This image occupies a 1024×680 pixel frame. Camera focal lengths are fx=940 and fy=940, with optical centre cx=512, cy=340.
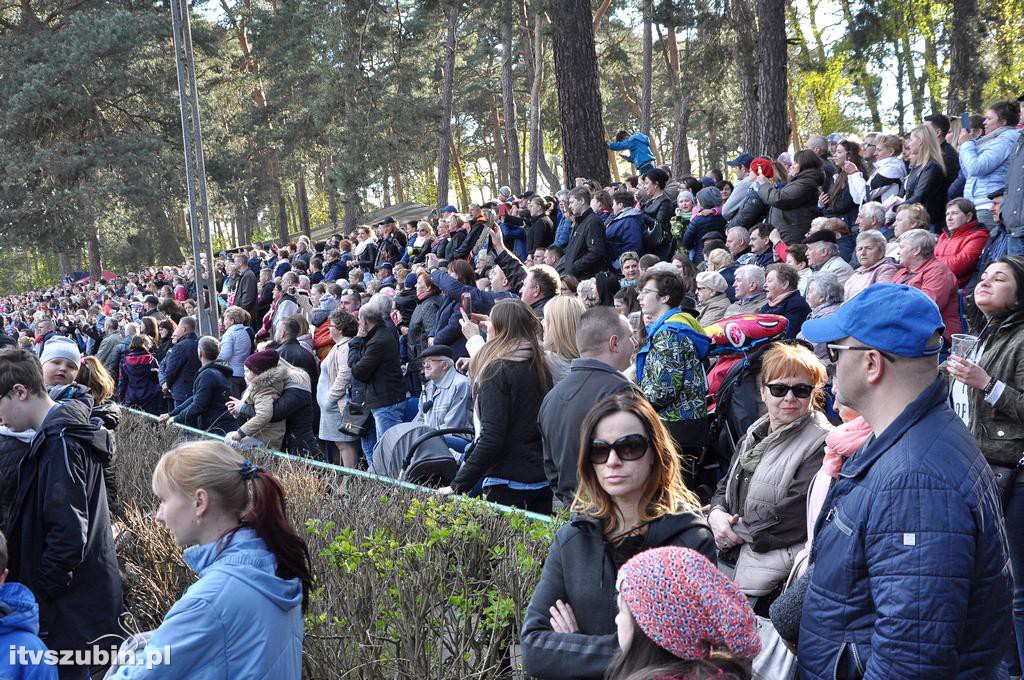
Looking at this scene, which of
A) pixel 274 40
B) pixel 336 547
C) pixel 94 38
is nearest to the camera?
pixel 336 547

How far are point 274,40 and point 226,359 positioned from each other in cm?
2775

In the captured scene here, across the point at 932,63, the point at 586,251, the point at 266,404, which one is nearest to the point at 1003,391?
the point at 266,404

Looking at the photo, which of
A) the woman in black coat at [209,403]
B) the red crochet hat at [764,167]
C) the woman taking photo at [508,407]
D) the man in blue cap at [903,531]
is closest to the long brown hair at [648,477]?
the man in blue cap at [903,531]

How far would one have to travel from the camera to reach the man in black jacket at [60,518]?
158 inches

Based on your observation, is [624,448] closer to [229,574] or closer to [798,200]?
[229,574]

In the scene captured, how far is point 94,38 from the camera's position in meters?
33.2

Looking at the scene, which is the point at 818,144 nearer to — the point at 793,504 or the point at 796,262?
the point at 796,262

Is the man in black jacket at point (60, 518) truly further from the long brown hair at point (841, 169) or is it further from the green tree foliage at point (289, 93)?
the green tree foliage at point (289, 93)

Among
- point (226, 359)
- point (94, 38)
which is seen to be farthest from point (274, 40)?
point (226, 359)

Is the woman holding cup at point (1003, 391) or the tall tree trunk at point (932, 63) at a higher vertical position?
the tall tree trunk at point (932, 63)

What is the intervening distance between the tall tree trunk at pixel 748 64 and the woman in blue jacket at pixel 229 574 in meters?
15.2

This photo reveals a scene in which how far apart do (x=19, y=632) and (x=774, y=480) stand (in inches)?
113

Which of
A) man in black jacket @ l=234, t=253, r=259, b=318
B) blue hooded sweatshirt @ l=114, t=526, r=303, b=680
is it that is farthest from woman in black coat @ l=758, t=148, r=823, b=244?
man in black jacket @ l=234, t=253, r=259, b=318

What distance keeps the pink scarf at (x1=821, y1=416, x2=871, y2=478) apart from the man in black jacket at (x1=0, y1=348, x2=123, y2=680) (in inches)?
121
